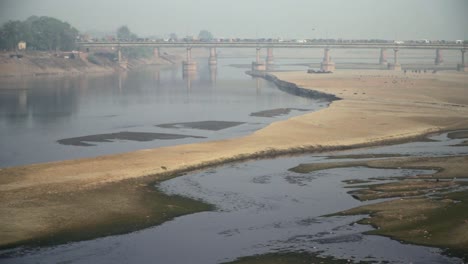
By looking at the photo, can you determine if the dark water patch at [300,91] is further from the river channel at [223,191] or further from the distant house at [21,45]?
the distant house at [21,45]

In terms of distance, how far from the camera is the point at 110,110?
90062mm

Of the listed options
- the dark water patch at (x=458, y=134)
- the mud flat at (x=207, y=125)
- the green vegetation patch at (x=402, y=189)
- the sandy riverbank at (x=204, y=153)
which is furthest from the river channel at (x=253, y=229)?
the mud flat at (x=207, y=125)

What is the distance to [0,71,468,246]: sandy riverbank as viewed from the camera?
112ft

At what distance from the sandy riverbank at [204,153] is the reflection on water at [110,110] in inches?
217

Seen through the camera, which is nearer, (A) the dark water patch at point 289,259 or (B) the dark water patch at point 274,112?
(A) the dark water patch at point 289,259

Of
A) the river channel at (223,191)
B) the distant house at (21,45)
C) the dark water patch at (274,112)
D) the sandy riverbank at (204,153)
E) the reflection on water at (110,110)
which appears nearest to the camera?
the river channel at (223,191)

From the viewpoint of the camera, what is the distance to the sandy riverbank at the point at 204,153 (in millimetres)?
34281

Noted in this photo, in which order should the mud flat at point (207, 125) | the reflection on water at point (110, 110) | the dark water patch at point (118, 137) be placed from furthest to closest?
the mud flat at point (207, 125), the dark water patch at point (118, 137), the reflection on water at point (110, 110)

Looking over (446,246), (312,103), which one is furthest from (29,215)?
(312,103)

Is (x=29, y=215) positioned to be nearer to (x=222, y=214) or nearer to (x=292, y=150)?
(x=222, y=214)

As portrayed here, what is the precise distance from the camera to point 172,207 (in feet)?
121

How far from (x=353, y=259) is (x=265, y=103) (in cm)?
7403

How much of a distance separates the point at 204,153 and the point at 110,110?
4115 cm

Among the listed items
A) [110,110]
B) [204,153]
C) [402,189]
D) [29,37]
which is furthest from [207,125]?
[29,37]
